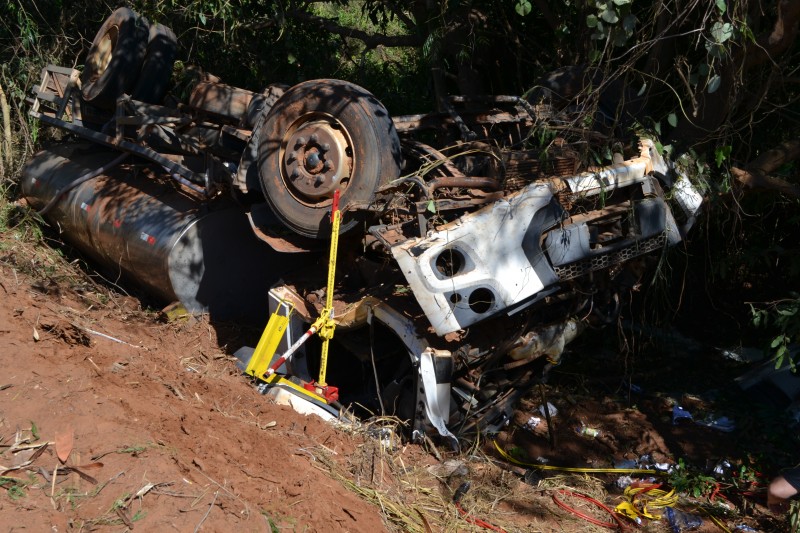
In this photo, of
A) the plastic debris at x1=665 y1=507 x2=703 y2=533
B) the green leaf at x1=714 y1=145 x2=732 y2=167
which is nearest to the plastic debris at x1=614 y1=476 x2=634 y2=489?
the plastic debris at x1=665 y1=507 x2=703 y2=533

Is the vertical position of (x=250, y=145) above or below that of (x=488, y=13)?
below

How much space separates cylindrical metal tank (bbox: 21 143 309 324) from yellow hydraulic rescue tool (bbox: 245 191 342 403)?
1.19 meters

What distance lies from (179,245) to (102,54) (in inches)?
111

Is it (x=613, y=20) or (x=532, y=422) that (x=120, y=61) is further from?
(x=532, y=422)

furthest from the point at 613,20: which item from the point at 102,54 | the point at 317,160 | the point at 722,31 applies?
the point at 102,54

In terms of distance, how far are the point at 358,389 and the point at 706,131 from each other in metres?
3.08

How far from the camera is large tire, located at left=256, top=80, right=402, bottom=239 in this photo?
5.23 m

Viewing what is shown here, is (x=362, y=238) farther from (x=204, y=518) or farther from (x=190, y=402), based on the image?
(x=204, y=518)

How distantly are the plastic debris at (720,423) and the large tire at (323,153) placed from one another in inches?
111

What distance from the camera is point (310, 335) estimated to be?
5.25 metres

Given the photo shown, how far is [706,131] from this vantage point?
562 centimetres

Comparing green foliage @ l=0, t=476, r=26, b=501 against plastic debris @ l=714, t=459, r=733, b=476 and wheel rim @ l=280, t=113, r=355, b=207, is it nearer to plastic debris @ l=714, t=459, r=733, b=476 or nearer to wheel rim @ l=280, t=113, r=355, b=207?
wheel rim @ l=280, t=113, r=355, b=207

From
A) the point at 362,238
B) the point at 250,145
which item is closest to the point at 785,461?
the point at 362,238

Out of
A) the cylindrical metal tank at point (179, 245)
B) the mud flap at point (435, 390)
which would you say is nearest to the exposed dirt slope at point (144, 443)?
the mud flap at point (435, 390)
